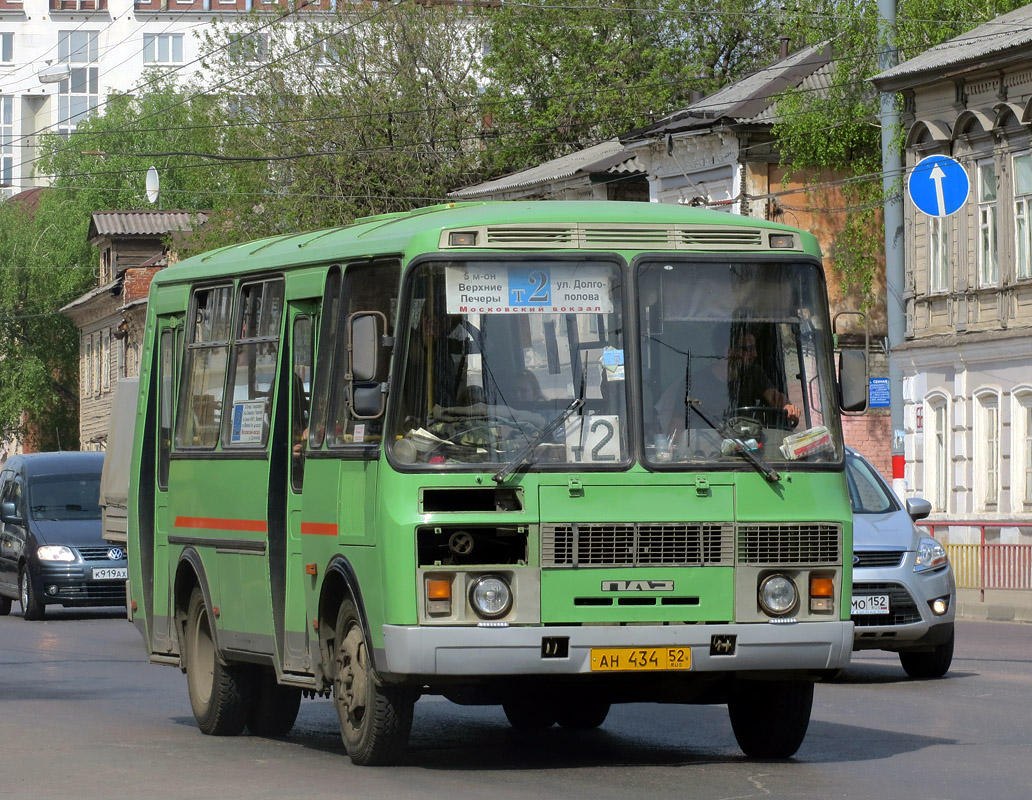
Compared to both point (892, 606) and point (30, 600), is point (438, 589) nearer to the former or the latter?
point (892, 606)

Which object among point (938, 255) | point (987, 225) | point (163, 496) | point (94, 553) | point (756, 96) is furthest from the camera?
point (756, 96)

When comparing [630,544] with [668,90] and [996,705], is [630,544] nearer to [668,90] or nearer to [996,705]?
[996,705]

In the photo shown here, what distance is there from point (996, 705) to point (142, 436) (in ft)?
19.8

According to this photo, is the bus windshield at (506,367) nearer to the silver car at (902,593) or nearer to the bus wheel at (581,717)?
the bus wheel at (581,717)

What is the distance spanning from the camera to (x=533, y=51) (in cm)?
6619

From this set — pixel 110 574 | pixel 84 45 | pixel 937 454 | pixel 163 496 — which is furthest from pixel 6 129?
pixel 163 496

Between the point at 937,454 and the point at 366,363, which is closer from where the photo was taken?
the point at 366,363

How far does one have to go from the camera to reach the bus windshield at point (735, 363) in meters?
10.7

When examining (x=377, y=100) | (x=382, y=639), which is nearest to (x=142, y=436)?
(x=382, y=639)

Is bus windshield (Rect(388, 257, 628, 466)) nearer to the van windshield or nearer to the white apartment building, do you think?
the van windshield

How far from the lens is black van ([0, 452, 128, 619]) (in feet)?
87.5

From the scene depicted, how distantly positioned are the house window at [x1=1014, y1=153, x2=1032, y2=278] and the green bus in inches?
1064

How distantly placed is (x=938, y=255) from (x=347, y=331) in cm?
3050

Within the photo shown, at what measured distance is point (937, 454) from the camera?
134ft
